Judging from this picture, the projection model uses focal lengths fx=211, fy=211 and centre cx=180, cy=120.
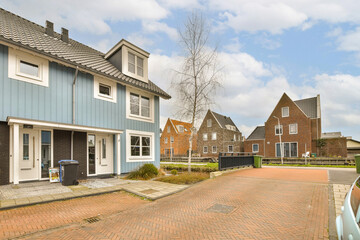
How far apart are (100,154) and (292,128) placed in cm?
3203

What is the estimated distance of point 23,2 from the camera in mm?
10531

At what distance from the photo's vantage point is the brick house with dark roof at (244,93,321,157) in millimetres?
33094

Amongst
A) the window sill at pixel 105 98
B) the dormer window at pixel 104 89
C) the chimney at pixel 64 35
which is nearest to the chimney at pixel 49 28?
the chimney at pixel 64 35

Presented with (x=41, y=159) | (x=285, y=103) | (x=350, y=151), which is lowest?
(x=350, y=151)

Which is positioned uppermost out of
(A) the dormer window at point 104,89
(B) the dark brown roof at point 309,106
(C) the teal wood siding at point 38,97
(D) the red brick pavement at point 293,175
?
(B) the dark brown roof at point 309,106

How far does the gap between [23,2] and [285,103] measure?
119 ft

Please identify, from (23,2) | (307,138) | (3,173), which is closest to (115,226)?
(3,173)

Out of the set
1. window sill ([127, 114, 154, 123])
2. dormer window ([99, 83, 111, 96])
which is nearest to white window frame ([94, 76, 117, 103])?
dormer window ([99, 83, 111, 96])

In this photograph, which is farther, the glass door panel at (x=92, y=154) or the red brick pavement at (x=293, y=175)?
the red brick pavement at (x=293, y=175)

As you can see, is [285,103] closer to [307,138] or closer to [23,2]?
[307,138]

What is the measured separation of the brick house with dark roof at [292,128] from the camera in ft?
Result: 109

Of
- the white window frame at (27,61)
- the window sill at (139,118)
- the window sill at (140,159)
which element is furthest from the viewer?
the window sill at (139,118)

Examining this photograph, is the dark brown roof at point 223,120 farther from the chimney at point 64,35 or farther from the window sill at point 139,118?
the chimney at point 64,35

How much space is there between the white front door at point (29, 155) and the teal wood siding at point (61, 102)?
835mm
